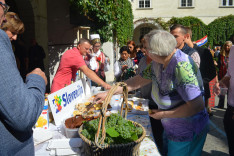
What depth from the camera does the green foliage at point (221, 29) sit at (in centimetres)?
2009

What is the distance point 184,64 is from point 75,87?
4.99 feet

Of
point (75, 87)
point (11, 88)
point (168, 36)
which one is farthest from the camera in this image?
point (75, 87)

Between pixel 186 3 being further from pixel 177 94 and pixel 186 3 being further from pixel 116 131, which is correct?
pixel 116 131

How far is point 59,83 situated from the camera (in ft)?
9.63

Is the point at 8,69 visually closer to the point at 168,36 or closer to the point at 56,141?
the point at 56,141

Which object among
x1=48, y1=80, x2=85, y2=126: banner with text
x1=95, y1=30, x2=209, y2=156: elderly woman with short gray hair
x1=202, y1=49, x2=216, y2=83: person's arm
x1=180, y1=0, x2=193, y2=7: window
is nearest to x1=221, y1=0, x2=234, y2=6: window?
x1=180, y1=0, x2=193, y2=7: window

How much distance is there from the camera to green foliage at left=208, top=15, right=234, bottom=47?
20094mm

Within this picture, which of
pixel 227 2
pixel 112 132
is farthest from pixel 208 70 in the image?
pixel 227 2

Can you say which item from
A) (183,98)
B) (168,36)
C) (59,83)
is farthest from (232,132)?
(59,83)

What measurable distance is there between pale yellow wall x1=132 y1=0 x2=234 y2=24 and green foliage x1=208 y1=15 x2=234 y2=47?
25.5 inches

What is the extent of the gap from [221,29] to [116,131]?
22515 millimetres

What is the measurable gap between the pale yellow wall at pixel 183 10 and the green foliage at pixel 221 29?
65 centimetres

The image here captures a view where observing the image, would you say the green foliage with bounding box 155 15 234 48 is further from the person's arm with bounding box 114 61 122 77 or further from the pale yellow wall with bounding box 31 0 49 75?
the person's arm with bounding box 114 61 122 77

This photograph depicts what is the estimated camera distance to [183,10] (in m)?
20.9
